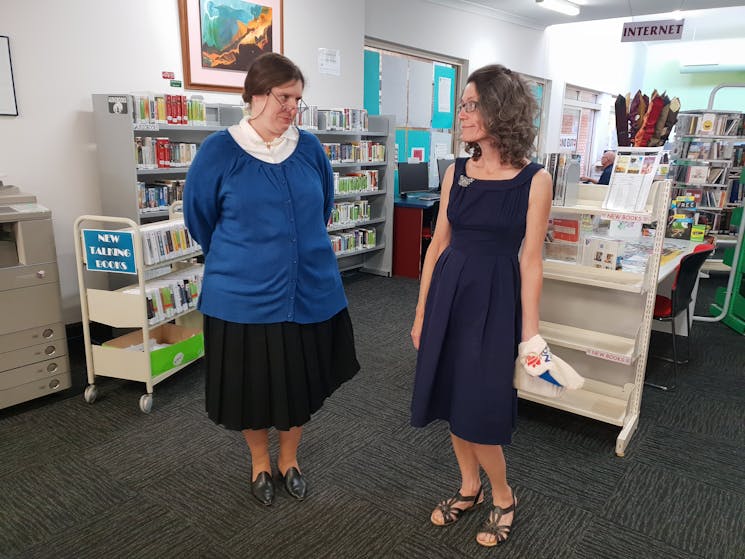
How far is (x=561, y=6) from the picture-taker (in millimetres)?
7059

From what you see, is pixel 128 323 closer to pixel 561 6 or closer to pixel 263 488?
pixel 263 488

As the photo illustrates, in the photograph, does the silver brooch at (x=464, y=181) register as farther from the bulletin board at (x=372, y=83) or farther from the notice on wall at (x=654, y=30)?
the notice on wall at (x=654, y=30)

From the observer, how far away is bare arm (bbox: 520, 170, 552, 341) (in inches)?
63.1

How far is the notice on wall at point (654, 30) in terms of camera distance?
23.9 ft

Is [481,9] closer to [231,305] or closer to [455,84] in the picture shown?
[455,84]

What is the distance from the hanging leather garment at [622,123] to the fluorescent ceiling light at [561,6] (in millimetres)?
4957

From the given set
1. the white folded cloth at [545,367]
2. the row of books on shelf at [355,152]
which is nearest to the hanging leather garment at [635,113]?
the white folded cloth at [545,367]

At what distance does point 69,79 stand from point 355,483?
10.3ft

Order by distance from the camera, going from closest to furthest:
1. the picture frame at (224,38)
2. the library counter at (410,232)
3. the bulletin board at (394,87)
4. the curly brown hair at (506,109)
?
1. the curly brown hair at (506,109)
2. the picture frame at (224,38)
3. the library counter at (410,232)
4. the bulletin board at (394,87)

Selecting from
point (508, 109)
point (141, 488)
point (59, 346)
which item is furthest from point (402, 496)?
point (59, 346)

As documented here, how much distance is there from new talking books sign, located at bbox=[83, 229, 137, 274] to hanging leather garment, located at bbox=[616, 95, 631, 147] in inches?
96.2

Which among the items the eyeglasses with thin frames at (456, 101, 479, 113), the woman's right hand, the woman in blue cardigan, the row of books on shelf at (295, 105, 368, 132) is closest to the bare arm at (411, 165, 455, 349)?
the woman's right hand

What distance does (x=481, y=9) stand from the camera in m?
7.27

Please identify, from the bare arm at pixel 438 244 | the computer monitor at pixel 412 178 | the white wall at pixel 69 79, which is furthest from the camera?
the computer monitor at pixel 412 178
